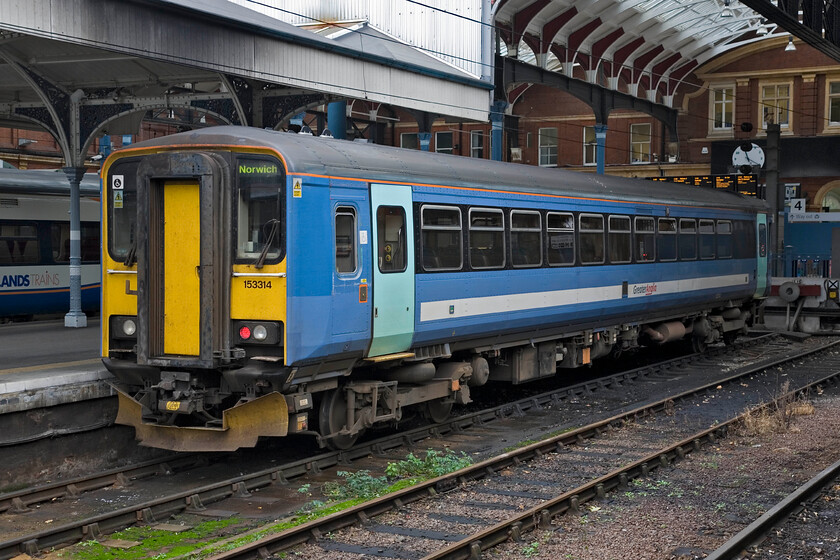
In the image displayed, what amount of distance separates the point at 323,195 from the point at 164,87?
22.9ft

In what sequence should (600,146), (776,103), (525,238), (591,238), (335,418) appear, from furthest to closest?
(776,103)
(600,146)
(591,238)
(525,238)
(335,418)

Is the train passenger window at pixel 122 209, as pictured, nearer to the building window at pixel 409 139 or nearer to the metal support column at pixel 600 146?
the metal support column at pixel 600 146

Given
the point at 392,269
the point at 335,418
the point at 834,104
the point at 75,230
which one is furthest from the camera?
the point at 834,104

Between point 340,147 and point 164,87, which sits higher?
point 164,87

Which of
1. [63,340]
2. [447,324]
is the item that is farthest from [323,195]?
[63,340]

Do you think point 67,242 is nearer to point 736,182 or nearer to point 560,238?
point 560,238

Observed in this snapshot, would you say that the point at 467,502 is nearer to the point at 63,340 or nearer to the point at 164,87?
the point at 63,340

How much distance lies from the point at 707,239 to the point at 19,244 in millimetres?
12980

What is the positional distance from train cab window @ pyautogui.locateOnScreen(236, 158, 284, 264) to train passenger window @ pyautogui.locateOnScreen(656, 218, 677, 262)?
942 centimetres

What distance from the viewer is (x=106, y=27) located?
12188 mm

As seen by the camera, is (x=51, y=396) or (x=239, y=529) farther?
(x=51, y=396)

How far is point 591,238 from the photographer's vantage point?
49.2 ft

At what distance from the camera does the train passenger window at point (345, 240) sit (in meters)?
9.98

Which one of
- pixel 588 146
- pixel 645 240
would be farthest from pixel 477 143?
pixel 645 240
